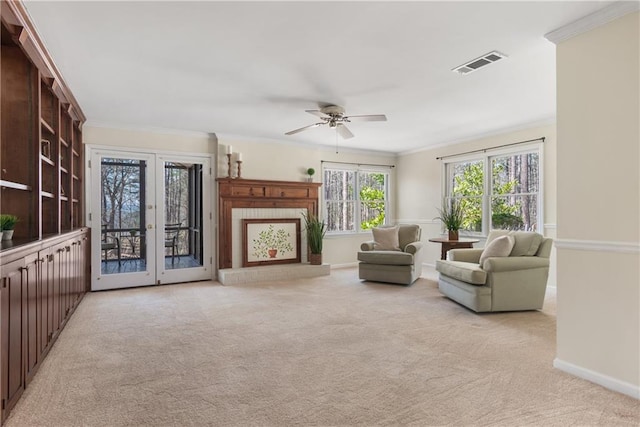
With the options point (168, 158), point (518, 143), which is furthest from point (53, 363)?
point (518, 143)

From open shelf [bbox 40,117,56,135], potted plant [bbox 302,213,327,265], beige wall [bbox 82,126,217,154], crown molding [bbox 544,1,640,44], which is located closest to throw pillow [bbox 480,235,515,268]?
crown molding [bbox 544,1,640,44]

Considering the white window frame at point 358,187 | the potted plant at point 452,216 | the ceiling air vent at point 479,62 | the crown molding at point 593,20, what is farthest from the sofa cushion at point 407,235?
the crown molding at point 593,20

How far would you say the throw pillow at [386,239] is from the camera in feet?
19.7

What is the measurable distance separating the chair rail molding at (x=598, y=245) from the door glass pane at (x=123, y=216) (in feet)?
17.7

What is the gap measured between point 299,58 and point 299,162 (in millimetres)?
3784

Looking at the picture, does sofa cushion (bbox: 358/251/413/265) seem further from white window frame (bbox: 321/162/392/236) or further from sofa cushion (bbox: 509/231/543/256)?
white window frame (bbox: 321/162/392/236)

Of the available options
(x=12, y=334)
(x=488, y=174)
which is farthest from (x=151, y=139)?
(x=488, y=174)

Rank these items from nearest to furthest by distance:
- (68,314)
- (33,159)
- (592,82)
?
(592,82) → (33,159) → (68,314)

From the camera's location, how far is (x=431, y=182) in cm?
720

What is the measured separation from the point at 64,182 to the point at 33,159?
1.80m

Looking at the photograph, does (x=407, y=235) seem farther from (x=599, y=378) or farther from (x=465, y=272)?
(x=599, y=378)

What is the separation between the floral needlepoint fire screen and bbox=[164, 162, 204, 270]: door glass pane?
776 mm

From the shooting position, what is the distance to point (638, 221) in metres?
2.17

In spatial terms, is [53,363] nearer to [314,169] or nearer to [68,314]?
[68,314]
